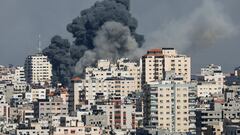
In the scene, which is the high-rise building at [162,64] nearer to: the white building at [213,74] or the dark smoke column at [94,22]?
the white building at [213,74]

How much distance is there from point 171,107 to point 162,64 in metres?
33.8

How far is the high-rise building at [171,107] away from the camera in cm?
9981

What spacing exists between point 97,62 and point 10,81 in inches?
530

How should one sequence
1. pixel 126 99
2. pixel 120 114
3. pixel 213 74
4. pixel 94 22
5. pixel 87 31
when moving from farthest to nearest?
pixel 87 31, pixel 94 22, pixel 213 74, pixel 126 99, pixel 120 114

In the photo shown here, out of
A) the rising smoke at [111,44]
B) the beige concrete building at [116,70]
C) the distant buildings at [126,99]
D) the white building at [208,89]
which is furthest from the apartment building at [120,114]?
the rising smoke at [111,44]

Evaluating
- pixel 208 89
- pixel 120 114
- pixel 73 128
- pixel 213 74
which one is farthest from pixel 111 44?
pixel 73 128

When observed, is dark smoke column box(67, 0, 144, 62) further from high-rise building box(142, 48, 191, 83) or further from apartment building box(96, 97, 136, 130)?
apartment building box(96, 97, 136, 130)

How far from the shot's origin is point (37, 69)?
16862cm

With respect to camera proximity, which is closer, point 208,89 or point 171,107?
point 171,107

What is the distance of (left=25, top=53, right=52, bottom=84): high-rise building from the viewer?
164 m

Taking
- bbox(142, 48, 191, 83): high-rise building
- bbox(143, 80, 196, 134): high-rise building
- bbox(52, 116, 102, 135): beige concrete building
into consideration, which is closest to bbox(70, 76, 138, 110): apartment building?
bbox(142, 48, 191, 83): high-rise building

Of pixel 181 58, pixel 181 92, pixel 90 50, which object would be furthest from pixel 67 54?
pixel 181 92

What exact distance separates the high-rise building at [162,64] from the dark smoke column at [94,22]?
1598cm

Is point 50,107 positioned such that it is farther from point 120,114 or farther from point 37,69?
point 37,69
